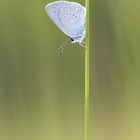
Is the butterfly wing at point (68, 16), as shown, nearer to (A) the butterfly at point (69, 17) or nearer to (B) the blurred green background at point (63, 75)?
(A) the butterfly at point (69, 17)

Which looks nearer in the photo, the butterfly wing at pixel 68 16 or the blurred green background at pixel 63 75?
the butterfly wing at pixel 68 16

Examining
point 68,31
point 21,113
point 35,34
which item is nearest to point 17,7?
A: point 35,34

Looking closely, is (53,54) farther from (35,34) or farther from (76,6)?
(76,6)

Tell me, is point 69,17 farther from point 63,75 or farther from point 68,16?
point 63,75

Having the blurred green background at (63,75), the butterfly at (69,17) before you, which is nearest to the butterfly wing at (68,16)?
the butterfly at (69,17)

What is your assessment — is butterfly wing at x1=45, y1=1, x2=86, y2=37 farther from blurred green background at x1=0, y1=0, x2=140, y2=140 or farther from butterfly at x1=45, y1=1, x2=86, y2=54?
blurred green background at x1=0, y1=0, x2=140, y2=140

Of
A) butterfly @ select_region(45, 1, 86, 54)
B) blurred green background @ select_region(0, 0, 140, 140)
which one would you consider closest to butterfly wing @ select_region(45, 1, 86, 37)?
butterfly @ select_region(45, 1, 86, 54)

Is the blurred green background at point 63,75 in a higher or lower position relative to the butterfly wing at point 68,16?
lower
